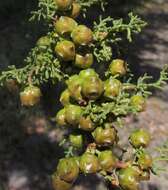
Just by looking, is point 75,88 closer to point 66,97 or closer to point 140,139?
point 66,97

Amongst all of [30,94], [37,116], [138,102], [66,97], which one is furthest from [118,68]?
[37,116]

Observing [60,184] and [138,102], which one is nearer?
[60,184]

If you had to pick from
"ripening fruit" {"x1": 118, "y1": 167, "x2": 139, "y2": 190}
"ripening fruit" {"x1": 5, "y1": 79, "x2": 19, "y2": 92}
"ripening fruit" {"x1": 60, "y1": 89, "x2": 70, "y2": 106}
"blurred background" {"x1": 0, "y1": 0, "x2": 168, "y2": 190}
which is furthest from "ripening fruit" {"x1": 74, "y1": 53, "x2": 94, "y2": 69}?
"blurred background" {"x1": 0, "y1": 0, "x2": 168, "y2": 190}

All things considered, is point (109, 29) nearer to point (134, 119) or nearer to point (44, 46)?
point (44, 46)

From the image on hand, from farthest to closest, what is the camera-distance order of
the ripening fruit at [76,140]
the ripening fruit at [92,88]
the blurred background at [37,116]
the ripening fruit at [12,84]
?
the blurred background at [37,116]
the ripening fruit at [12,84]
the ripening fruit at [76,140]
the ripening fruit at [92,88]

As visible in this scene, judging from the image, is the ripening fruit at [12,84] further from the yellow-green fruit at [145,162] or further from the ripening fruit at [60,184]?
the yellow-green fruit at [145,162]

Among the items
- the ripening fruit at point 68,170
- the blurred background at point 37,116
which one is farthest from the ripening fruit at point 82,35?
the blurred background at point 37,116

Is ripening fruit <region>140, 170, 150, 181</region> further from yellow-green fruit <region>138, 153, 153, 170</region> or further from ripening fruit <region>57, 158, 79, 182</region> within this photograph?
ripening fruit <region>57, 158, 79, 182</region>
